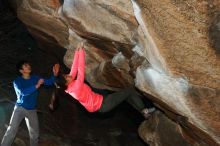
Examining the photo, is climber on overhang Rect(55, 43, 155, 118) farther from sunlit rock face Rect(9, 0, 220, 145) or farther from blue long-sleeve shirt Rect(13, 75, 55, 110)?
blue long-sleeve shirt Rect(13, 75, 55, 110)

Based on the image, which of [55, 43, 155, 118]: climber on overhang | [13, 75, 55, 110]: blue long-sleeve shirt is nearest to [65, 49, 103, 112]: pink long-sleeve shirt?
[55, 43, 155, 118]: climber on overhang

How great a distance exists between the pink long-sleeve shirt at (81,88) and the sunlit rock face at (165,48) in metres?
1.18

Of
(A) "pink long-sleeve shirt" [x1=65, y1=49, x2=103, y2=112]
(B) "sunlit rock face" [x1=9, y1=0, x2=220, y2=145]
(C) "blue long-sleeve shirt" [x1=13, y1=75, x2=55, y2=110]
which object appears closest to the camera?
(B) "sunlit rock face" [x1=9, y1=0, x2=220, y2=145]

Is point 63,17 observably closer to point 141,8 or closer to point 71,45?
point 71,45

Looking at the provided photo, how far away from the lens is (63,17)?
35.8ft

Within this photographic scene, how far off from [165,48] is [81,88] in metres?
2.33

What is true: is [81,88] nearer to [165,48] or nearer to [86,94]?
[86,94]

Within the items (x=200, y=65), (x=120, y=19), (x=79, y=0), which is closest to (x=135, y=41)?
(x=120, y=19)

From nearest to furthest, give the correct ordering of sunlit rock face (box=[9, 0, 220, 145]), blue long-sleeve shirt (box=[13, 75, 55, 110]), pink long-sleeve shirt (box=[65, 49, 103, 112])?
sunlit rock face (box=[9, 0, 220, 145]) < pink long-sleeve shirt (box=[65, 49, 103, 112]) < blue long-sleeve shirt (box=[13, 75, 55, 110])

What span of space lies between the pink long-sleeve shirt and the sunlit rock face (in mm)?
1180

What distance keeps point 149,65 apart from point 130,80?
11.4ft

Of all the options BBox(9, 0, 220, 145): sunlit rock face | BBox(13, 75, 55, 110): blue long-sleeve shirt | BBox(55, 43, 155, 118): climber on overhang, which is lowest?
BBox(13, 75, 55, 110): blue long-sleeve shirt

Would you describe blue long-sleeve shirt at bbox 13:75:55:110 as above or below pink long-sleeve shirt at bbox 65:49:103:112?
below

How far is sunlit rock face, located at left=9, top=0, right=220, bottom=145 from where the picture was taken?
19.6 feet
